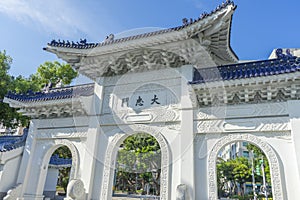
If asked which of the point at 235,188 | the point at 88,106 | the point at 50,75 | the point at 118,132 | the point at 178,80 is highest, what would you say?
the point at 50,75

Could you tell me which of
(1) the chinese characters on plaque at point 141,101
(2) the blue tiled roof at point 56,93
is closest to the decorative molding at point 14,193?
(2) the blue tiled roof at point 56,93

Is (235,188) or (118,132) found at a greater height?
(118,132)

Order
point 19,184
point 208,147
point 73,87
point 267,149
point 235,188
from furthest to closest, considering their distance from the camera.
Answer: point 235,188 < point 73,87 < point 19,184 < point 208,147 < point 267,149

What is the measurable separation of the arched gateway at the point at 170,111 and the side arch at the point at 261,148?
0.02m

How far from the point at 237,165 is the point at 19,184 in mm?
20500

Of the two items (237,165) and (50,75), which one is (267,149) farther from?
(237,165)

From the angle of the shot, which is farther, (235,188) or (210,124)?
(235,188)

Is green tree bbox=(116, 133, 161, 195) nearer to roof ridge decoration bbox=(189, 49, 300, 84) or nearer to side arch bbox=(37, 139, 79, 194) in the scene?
side arch bbox=(37, 139, 79, 194)

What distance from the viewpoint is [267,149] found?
465 centimetres

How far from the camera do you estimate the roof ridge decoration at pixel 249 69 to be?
490cm

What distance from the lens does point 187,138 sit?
17.3ft

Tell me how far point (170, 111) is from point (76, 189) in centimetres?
304

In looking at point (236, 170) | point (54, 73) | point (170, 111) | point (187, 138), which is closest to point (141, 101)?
point (170, 111)

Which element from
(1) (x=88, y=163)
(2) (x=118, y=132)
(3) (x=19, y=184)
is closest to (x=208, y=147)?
(2) (x=118, y=132)
